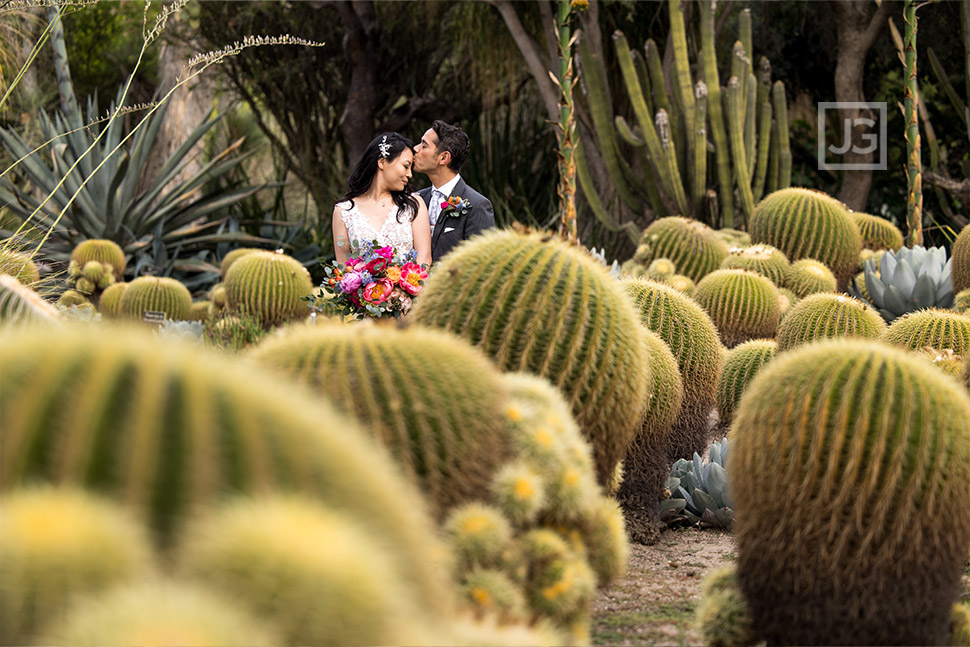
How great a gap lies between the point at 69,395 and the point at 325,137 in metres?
13.3

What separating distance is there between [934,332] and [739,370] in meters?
0.95

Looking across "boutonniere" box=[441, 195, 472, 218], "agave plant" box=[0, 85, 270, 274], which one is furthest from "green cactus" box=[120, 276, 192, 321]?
"boutonniere" box=[441, 195, 472, 218]

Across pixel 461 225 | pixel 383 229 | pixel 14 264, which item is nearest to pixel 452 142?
pixel 461 225

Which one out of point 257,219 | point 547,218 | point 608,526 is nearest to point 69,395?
point 608,526

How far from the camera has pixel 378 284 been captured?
14.7 ft

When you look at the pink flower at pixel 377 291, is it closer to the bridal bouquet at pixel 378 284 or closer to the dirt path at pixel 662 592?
the bridal bouquet at pixel 378 284

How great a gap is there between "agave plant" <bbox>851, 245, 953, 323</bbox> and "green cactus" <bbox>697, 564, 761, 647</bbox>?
13.2ft

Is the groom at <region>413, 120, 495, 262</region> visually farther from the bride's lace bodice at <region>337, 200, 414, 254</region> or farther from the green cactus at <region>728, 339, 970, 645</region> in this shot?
the green cactus at <region>728, 339, 970, 645</region>

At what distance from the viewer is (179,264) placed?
35.7ft

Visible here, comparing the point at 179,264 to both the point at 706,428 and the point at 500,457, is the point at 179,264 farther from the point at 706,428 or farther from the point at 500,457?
the point at 500,457

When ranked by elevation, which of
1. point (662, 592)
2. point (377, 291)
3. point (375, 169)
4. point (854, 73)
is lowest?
point (662, 592)

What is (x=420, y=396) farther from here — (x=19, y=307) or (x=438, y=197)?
(x=438, y=197)

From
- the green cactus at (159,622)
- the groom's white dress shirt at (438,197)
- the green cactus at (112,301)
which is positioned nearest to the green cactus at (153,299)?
the green cactus at (112,301)

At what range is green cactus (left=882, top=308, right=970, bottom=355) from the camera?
4359 millimetres
